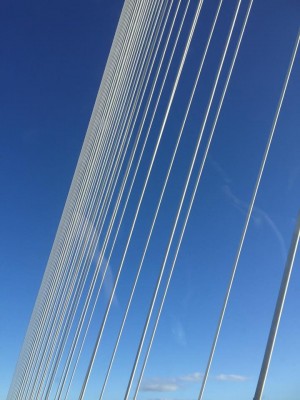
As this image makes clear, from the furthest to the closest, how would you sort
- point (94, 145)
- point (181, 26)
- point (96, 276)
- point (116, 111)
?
point (94, 145), point (116, 111), point (96, 276), point (181, 26)

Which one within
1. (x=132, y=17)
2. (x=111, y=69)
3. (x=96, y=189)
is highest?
(x=132, y=17)

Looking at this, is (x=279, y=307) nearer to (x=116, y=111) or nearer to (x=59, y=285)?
(x=116, y=111)

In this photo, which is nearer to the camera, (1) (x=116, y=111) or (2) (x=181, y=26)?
(2) (x=181, y=26)

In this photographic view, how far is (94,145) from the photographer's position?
46.3ft

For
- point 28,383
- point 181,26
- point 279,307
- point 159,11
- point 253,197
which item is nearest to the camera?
point 279,307

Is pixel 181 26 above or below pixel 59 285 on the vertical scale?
above

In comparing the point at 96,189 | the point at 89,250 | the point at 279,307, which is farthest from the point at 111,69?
the point at 279,307

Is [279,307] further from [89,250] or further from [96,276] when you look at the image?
[89,250]

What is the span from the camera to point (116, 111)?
1274 centimetres

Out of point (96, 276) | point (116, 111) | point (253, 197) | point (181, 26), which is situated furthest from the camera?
point (116, 111)

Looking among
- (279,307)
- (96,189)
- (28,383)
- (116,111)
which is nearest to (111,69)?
(116,111)

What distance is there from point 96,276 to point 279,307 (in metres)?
7.53

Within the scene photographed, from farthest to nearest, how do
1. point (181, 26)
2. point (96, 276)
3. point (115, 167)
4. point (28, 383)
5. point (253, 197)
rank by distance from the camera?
point (28, 383)
point (115, 167)
point (96, 276)
point (181, 26)
point (253, 197)

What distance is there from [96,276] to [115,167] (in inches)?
106
